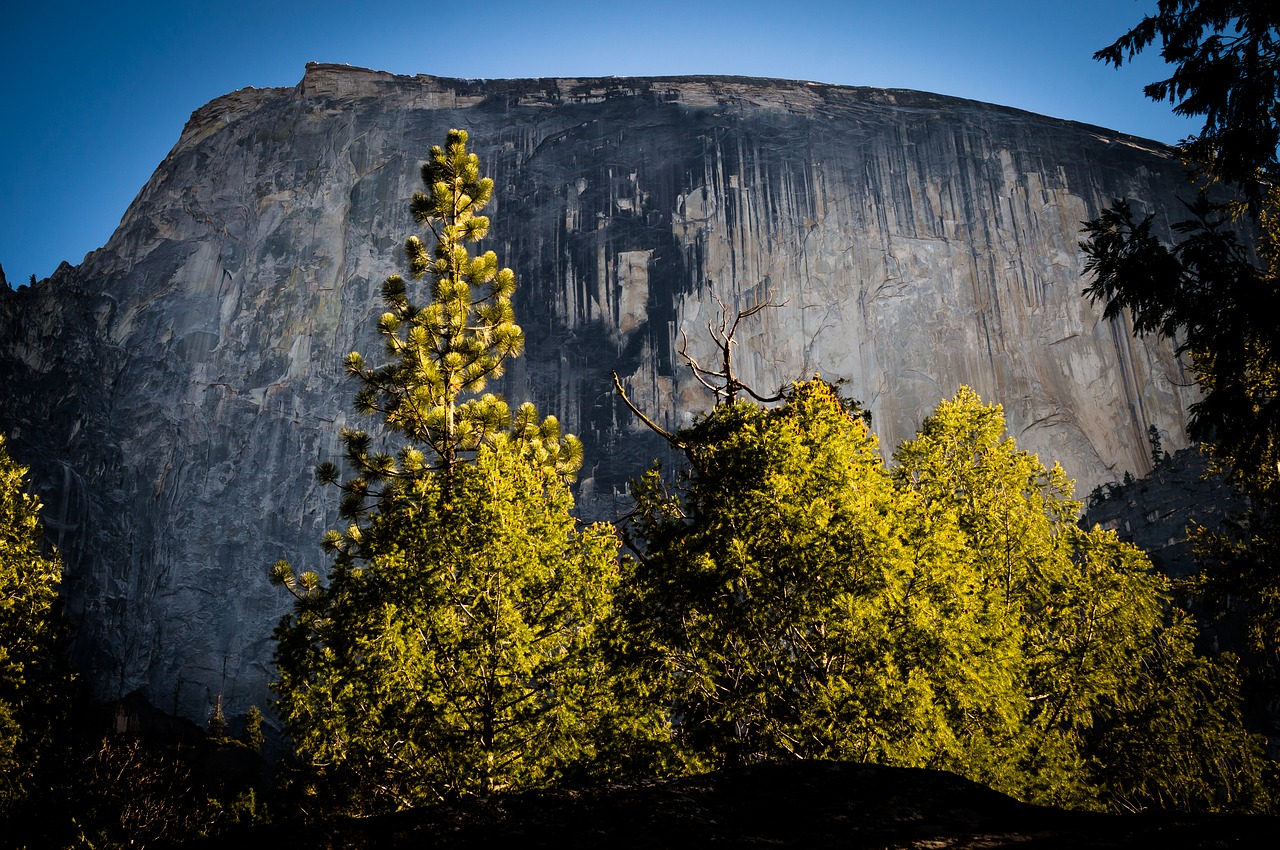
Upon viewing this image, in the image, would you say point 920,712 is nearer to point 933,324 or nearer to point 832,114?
point 933,324

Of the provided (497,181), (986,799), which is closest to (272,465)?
(497,181)

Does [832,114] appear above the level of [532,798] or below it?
above

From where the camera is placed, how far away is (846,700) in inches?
419

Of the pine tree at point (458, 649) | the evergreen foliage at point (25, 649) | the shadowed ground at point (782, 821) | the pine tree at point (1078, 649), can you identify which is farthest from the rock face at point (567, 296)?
the shadowed ground at point (782, 821)

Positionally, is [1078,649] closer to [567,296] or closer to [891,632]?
[891,632]

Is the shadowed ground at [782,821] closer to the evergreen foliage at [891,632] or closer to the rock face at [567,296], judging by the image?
the evergreen foliage at [891,632]

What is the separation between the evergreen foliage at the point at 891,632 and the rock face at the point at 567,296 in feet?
197

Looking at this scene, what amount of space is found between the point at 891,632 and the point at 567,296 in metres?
73.8

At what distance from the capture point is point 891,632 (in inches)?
436

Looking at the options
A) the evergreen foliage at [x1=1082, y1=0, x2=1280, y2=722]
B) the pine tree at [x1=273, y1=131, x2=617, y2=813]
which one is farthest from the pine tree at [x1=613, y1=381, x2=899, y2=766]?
the evergreen foliage at [x1=1082, y1=0, x2=1280, y2=722]

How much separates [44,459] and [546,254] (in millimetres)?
44232

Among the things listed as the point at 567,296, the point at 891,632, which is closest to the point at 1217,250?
the point at 891,632

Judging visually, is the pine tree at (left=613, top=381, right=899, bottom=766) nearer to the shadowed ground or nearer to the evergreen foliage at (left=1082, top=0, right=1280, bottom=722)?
the evergreen foliage at (left=1082, top=0, right=1280, bottom=722)

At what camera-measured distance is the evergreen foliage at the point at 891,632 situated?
10852 millimetres
